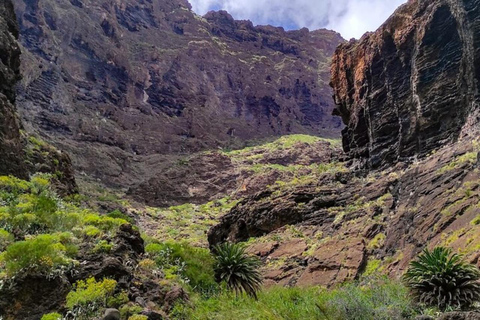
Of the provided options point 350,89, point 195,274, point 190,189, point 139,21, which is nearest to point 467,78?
point 350,89

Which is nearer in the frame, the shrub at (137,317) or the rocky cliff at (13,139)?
the shrub at (137,317)

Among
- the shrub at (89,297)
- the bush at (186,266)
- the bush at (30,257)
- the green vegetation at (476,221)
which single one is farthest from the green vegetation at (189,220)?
→ the bush at (30,257)

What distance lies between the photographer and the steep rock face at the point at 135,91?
349 ft

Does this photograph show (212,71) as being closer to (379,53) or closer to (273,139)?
(273,139)

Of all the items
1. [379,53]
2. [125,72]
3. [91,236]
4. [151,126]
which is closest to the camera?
[91,236]

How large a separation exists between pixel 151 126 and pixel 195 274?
115 m

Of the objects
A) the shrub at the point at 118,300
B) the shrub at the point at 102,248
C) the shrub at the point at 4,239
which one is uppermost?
the shrub at the point at 4,239

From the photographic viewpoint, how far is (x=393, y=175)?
42.4 m

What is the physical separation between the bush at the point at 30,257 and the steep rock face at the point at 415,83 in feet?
121

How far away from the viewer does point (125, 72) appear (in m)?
142

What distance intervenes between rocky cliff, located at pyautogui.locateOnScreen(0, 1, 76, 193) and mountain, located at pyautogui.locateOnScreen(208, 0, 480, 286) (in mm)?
22029

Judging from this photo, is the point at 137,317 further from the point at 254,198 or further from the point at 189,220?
the point at 189,220

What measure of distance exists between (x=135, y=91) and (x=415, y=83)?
115 metres

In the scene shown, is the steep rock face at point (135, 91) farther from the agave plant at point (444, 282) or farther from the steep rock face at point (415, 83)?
the agave plant at point (444, 282)
